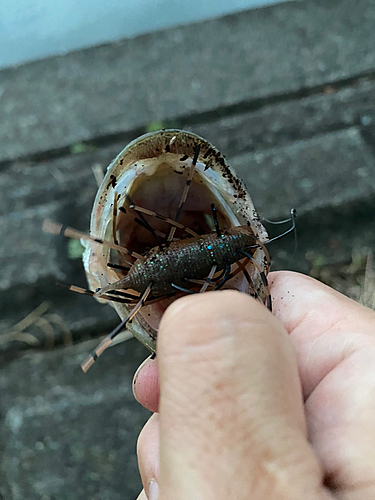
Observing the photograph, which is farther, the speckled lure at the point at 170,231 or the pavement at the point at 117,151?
the pavement at the point at 117,151

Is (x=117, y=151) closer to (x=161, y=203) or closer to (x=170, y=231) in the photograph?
(x=161, y=203)

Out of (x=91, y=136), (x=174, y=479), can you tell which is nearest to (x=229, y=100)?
(x=91, y=136)

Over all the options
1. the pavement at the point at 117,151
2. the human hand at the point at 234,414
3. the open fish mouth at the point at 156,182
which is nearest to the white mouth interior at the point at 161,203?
the open fish mouth at the point at 156,182

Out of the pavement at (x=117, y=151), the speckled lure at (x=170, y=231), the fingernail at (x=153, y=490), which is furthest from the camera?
the pavement at (x=117, y=151)

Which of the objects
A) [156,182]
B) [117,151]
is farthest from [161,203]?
[117,151]

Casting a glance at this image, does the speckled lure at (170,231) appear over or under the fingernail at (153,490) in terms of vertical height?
over

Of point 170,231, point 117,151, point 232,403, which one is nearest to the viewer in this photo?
point 232,403

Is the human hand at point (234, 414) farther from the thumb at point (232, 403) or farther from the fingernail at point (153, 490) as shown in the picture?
the fingernail at point (153, 490)

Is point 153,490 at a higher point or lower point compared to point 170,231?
lower

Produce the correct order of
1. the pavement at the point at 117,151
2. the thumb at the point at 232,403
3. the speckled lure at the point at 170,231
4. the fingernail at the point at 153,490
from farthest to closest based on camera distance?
the pavement at the point at 117,151, the fingernail at the point at 153,490, the speckled lure at the point at 170,231, the thumb at the point at 232,403
